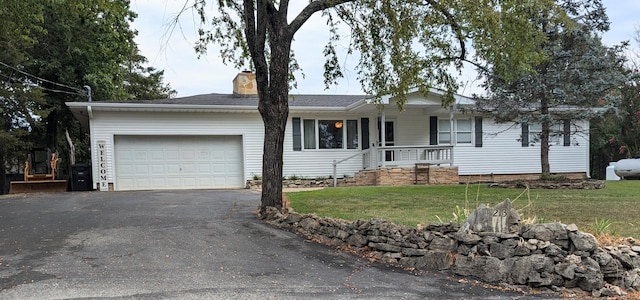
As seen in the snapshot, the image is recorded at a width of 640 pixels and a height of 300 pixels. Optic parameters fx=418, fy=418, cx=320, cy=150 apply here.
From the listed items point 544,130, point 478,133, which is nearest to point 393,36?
point 544,130

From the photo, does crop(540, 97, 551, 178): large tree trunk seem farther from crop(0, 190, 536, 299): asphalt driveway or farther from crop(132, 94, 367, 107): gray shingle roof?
crop(0, 190, 536, 299): asphalt driveway

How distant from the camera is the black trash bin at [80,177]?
13.8 m

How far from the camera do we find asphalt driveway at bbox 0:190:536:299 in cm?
434

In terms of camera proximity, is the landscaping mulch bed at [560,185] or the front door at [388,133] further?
the front door at [388,133]

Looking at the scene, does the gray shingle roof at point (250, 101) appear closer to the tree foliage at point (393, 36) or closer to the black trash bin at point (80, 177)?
the black trash bin at point (80, 177)

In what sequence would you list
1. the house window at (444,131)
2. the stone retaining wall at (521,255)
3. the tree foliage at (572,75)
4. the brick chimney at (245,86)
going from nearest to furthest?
the stone retaining wall at (521,255) → the tree foliage at (572,75) → the house window at (444,131) → the brick chimney at (245,86)

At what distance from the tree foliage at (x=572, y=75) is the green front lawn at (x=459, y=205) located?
2.73 metres

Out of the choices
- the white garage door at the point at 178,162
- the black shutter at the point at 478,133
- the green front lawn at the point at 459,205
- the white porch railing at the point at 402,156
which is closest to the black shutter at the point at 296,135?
the white porch railing at the point at 402,156

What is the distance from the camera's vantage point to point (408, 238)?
5605mm

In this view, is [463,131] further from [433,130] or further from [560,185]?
[560,185]

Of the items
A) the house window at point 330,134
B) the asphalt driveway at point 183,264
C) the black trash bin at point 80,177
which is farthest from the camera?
the house window at point 330,134

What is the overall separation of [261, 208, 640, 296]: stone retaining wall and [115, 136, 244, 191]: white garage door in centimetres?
1068

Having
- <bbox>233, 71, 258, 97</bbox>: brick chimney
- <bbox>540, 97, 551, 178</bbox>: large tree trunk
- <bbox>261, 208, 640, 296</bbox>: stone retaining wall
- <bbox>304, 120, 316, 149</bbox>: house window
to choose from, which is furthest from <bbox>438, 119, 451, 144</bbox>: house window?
<bbox>261, 208, 640, 296</bbox>: stone retaining wall

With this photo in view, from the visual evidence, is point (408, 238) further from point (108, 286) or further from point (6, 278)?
point (6, 278)
